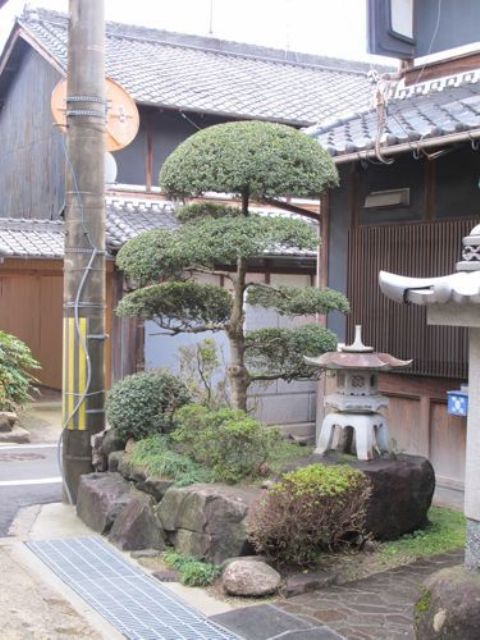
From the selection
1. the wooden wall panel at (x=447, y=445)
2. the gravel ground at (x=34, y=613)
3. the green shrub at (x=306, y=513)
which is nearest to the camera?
the gravel ground at (x=34, y=613)

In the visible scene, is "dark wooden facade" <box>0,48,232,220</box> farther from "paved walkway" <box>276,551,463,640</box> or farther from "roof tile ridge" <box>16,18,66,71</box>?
"paved walkway" <box>276,551,463,640</box>

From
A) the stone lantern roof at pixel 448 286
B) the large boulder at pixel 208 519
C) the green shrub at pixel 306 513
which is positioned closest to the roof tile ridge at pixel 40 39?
the large boulder at pixel 208 519

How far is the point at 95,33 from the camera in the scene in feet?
30.0

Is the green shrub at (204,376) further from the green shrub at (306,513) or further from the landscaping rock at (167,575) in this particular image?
the green shrub at (306,513)

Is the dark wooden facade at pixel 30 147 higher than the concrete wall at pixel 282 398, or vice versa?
the dark wooden facade at pixel 30 147

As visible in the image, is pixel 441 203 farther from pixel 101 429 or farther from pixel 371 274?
pixel 101 429

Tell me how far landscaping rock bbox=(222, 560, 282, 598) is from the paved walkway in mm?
195

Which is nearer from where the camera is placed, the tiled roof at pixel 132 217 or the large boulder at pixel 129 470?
the large boulder at pixel 129 470

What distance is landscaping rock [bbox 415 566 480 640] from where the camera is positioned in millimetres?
4621

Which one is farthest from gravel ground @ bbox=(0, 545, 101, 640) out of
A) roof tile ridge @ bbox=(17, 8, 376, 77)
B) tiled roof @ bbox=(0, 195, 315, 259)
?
roof tile ridge @ bbox=(17, 8, 376, 77)

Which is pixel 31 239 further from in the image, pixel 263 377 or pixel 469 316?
pixel 469 316

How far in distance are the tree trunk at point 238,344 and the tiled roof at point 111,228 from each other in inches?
280

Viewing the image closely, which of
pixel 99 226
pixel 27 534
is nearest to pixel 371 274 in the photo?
pixel 99 226

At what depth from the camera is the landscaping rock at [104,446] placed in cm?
927
